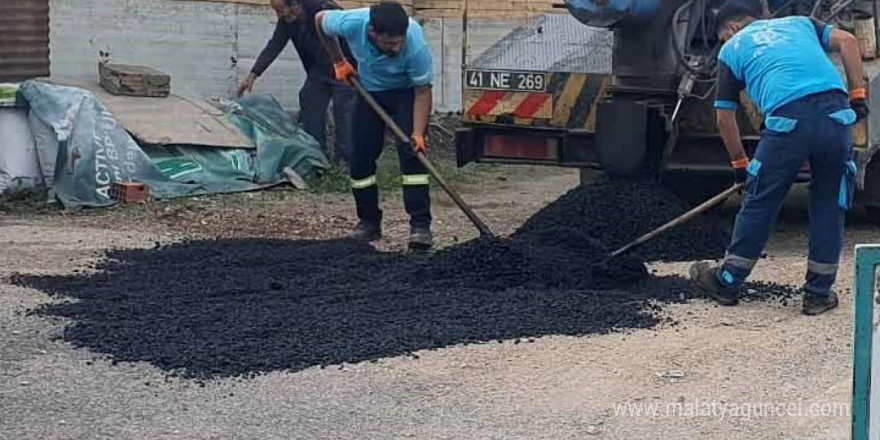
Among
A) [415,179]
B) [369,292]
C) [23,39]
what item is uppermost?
[23,39]

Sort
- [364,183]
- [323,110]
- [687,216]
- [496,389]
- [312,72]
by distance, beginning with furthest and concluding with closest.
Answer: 1. [323,110]
2. [312,72]
3. [364,183]
4. [687,216]
5. [496,389]

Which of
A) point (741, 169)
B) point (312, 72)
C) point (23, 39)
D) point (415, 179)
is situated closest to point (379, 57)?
point (415, 179)

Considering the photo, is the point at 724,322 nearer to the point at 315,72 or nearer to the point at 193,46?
the point at 315,72

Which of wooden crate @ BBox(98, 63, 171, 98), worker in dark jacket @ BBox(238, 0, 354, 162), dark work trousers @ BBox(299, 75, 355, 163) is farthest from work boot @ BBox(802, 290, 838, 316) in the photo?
wooden crate @ BBox(98, 63, 171, 98)

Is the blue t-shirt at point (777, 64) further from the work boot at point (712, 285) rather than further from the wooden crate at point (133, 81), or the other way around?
the wooden crate at point (133, 81)

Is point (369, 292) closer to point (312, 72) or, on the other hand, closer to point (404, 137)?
point (404, 137)

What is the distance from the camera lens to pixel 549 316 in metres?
6.66

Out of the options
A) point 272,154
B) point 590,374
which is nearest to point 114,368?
point 590,374

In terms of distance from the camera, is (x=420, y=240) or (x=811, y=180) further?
(x=420, y=240)

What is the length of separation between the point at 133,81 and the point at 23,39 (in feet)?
3.26

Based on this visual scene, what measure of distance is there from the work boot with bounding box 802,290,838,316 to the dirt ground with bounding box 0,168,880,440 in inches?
2.5

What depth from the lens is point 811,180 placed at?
7.04 meters

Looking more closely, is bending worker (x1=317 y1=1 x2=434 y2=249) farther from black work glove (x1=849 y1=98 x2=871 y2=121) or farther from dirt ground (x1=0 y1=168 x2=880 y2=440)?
black work glove (x1=849 y1=98 x2=871 y2=121)

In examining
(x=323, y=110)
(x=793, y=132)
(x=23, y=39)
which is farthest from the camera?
(x=323, y=110)
